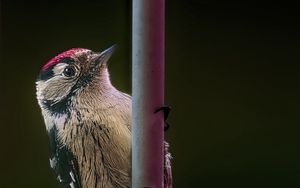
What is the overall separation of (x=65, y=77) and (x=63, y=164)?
0.73 metres

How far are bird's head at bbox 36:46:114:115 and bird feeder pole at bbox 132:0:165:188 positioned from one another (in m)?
1.45

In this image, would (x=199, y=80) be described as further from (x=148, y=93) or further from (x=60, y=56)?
(x=148, y=93)

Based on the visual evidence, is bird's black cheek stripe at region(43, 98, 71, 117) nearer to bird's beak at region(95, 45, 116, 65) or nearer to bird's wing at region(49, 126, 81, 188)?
bird's wing at region(49, 126, 81, 188)

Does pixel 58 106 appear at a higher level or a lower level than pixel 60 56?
lower

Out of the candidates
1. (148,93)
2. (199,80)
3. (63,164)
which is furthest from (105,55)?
(148,93)

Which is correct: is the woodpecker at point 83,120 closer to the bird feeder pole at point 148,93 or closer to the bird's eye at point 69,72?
the bird's eye at point 69,72

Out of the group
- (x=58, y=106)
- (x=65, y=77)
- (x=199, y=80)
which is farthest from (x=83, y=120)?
(x=199, y=80)

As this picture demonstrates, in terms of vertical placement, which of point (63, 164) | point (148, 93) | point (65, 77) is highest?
point (65, 77)

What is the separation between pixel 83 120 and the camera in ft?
13.4

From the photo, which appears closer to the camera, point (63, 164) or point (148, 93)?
point (148, 93)

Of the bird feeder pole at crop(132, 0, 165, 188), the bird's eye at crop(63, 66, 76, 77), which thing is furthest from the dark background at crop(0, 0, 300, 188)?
the bird feeder pole at crop(132, 0, 165, 188)

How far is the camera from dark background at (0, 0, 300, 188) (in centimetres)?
410

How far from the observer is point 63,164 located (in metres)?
4.13

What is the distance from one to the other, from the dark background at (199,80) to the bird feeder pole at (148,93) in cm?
138
